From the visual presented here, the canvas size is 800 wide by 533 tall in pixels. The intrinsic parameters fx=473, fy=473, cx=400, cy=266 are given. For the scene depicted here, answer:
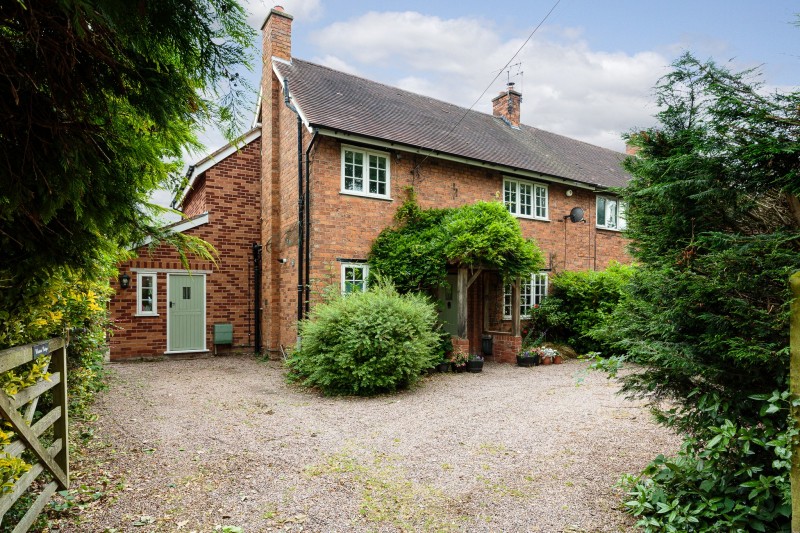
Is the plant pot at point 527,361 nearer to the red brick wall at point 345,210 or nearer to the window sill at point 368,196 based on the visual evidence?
the red brick wall at point 345,210

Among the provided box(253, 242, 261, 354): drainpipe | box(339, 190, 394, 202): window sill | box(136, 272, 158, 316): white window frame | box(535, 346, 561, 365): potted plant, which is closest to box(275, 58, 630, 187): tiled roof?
box(339, 190, 394, 202): window sill

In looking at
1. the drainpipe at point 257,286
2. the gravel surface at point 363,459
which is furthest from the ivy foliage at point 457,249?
the drainpipe at point 257,286

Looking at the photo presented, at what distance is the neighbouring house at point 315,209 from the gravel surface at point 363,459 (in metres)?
3.54

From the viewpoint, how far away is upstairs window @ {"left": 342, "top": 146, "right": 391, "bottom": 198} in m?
11.8

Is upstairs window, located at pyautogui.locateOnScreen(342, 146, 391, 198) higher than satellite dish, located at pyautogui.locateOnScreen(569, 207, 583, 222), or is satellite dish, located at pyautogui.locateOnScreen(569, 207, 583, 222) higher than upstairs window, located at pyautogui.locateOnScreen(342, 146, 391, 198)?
upstairs window, located at pyautogui.locateOnScreen(342, 146, 391, 198)

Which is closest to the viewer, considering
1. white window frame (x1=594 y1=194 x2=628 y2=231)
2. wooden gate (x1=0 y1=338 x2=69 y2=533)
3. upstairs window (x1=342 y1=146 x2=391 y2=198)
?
wooden gate (x1=0 y1=338 x2=69 y2=533)

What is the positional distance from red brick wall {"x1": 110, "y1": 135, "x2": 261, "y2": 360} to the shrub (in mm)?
8744

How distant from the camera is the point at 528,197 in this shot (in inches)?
595

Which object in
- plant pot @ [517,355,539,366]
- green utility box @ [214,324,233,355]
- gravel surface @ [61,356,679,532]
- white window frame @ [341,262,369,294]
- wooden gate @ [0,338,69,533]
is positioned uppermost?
white window frame @ [341,262,369,294]

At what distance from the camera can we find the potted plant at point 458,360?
10938 millimetres

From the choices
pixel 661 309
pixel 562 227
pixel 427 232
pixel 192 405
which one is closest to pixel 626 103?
pixel 661 309

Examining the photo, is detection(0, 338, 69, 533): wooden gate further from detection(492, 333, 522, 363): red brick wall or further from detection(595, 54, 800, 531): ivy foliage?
detection(492, 333, 522, 363): red brick wall

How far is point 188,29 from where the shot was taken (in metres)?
2.41

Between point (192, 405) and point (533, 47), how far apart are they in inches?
301
